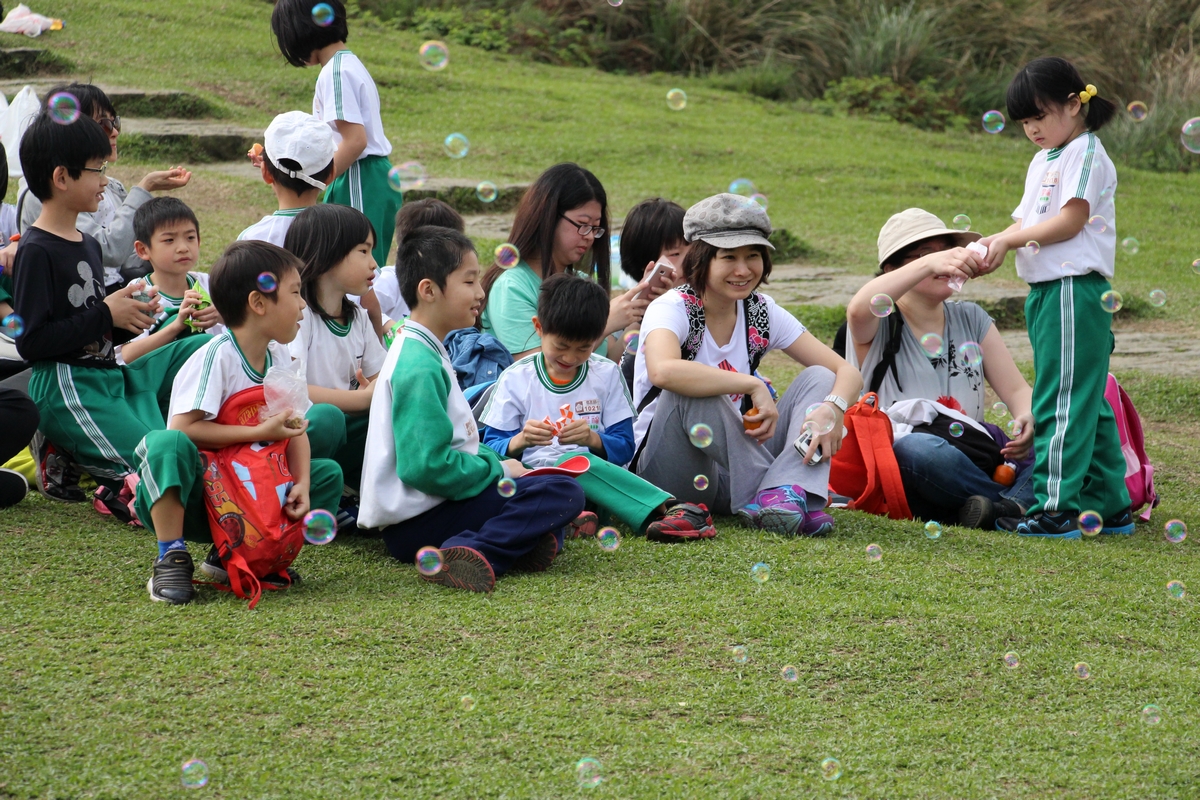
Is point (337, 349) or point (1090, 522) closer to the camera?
point (337, 349)

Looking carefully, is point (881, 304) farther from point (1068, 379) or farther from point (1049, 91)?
point (1049, 91)

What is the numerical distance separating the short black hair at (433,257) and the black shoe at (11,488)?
147 cm

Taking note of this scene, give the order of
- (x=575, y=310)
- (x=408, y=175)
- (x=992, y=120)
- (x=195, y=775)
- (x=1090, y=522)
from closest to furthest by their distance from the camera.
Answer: (x=195, y=775) → (x=575, y=310) → (x=1090, y=522) → (x=408, y=175) → (x=992, y=120)

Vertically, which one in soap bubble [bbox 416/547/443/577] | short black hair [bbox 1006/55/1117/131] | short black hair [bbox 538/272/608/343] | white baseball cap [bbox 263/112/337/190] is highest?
short black hair [bbox 1006/55/1117/131]

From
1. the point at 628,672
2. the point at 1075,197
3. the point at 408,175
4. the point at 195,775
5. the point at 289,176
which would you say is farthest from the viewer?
the point at 408,175

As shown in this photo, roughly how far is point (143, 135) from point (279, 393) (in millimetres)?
7095

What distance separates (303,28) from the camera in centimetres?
477

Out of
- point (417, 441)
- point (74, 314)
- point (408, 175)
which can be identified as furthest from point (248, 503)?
point (408, 175)

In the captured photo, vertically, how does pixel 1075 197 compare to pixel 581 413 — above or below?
above

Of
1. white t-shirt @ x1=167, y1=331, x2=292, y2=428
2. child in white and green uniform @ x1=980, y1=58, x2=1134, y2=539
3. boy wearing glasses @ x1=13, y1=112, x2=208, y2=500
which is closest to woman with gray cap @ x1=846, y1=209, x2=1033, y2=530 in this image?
child in white and green uniform @ x1=980, y1=58, x2=1134, y2=539

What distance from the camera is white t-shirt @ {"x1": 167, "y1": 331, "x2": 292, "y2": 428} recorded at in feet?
10.1

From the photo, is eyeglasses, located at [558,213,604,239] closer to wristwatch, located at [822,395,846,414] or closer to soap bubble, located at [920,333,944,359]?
wristwatch, located at [822,395,846,414]

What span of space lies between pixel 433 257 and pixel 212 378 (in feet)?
2.31

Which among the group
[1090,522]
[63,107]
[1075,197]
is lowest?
[1090,522]
